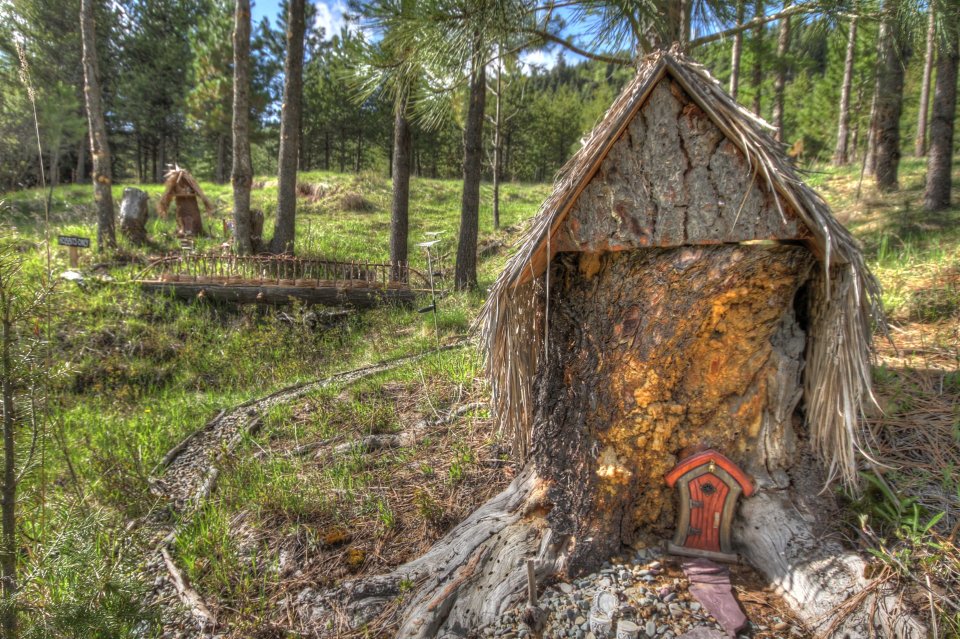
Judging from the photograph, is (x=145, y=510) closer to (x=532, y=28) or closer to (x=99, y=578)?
(x=99, y=578)

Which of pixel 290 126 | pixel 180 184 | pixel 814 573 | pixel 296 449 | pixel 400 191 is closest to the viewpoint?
pixel 814 573

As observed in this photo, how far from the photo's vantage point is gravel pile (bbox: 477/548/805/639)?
1685 millimetres

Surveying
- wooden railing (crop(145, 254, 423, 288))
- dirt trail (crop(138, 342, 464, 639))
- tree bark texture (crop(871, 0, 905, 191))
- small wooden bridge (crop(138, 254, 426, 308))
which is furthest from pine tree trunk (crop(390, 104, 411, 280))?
tree bark texture (crop(871, 0, 905, 191))

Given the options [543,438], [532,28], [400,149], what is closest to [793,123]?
[400,149]

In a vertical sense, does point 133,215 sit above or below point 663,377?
above

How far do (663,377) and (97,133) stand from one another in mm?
11242

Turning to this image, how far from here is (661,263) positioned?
6.15 feet

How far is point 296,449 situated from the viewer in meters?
3.34

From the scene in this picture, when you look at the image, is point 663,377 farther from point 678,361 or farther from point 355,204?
point 355,204

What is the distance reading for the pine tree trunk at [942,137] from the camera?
6234mm

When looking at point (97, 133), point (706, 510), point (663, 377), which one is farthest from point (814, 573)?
point (97, 133)

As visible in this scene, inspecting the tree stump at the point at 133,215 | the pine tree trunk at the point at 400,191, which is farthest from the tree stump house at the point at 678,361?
the tree stump at the point at 133,215

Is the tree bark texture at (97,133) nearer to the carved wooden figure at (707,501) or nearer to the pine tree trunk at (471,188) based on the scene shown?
the pine tree trunk at (471,188)

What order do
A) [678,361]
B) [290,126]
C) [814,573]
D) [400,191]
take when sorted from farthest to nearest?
[290,126], [400,191], [678,361], [814,573]
